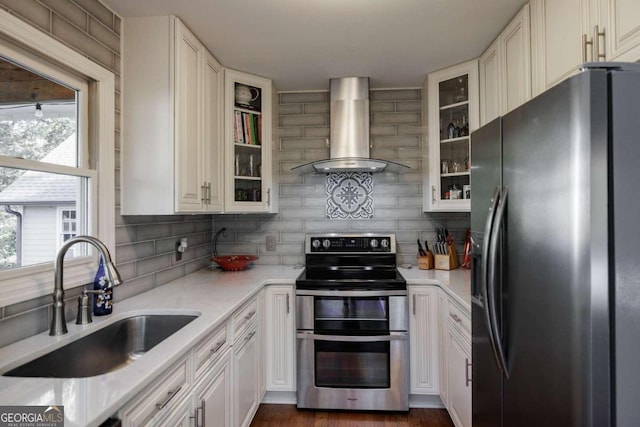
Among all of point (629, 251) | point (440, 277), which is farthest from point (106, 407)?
point (440, 277)

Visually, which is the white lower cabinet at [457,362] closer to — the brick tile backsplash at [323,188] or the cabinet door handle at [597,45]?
the brick tile backsplash at [323,188]

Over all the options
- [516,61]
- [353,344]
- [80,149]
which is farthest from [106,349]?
[516,61]

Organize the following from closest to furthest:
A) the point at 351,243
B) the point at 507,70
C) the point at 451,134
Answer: the point at 507,70, the point at 451,134, the point at 351,243

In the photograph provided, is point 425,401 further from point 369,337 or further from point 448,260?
point 448,260

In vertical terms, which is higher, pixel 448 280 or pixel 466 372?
pixel 448 280

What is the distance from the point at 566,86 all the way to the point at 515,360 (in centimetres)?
76

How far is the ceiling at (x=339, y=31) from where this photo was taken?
176 cm

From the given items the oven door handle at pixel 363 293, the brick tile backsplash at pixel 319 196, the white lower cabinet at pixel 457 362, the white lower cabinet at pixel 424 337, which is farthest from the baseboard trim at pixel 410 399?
the brick tile backsplash at pixel 319 196

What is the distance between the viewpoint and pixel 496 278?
1065mm

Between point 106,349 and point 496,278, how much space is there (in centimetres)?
152

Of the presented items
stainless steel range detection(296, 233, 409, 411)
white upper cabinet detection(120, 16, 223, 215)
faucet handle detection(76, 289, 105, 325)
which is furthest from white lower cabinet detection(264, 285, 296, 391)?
faucet handle detection(76, 289, 105, 325)

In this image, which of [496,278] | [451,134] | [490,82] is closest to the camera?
[496,278]

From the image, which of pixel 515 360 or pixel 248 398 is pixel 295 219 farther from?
pixel 515 360

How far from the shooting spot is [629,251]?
2.45ft
